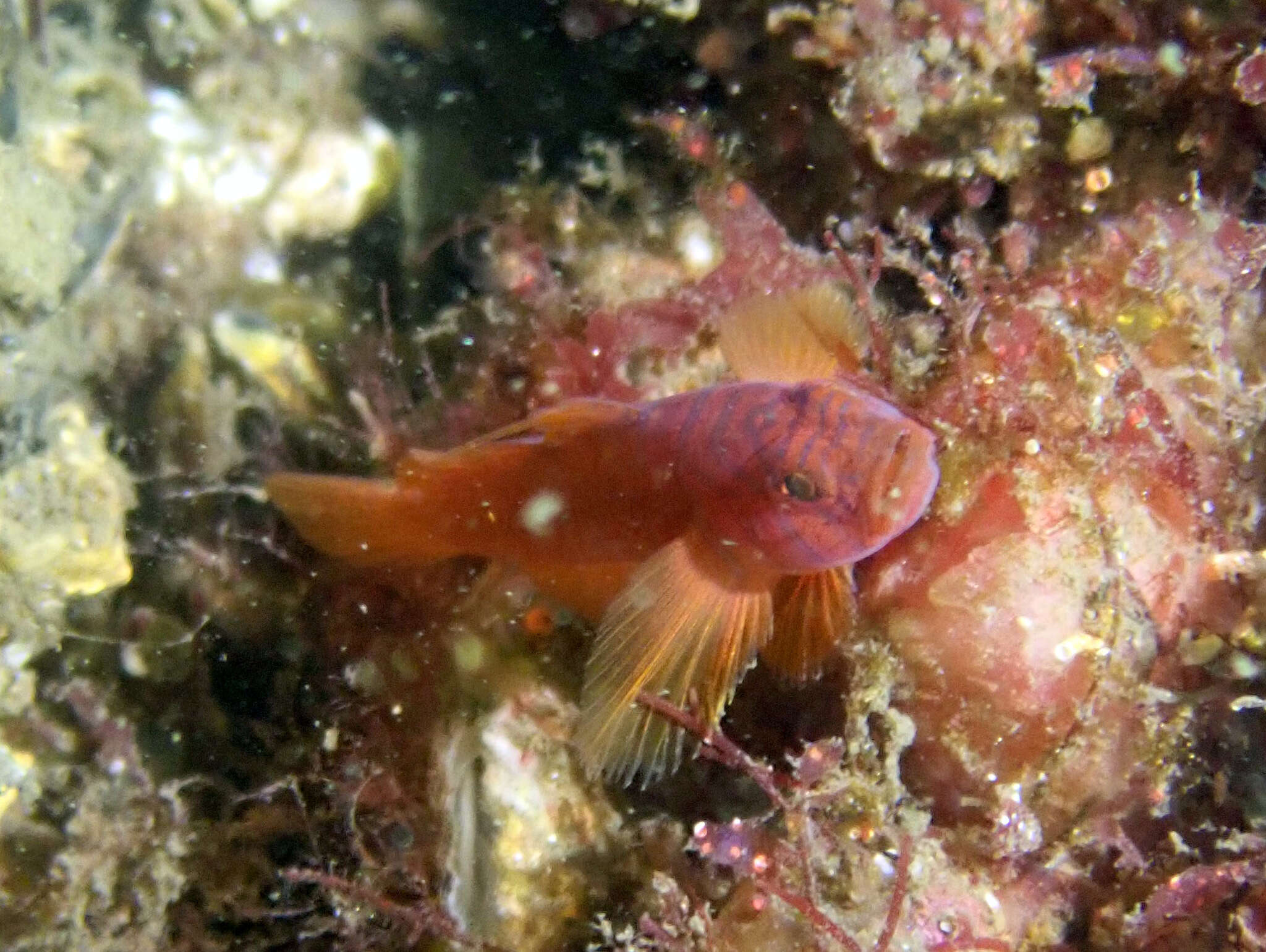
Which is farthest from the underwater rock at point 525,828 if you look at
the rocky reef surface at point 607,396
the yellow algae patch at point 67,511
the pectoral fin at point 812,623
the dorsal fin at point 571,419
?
the yellow algae patch at point 67,511

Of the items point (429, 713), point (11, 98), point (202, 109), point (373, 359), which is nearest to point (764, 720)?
point (429, 713)

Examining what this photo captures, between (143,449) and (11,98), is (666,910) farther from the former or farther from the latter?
(11,98)

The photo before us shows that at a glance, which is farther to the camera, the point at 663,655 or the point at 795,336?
the point at 795,336

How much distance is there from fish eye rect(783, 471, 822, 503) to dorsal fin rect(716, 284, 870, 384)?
1.41ft

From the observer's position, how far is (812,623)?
307cm

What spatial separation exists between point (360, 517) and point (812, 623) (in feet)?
6.05

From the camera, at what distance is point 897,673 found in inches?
113

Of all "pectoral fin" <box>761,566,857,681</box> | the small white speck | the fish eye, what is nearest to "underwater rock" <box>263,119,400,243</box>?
the small white speck

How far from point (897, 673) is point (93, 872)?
3606mm

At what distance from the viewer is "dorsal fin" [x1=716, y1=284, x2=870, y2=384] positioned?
10.3 ft

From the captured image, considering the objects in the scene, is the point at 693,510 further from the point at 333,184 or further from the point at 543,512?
the point at 333,184

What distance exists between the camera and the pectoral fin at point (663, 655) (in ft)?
10.0

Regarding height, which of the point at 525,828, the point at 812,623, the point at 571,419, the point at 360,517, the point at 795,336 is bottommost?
the point at 525,828

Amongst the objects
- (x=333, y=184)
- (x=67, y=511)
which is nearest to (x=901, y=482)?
(x=333, y=184)
